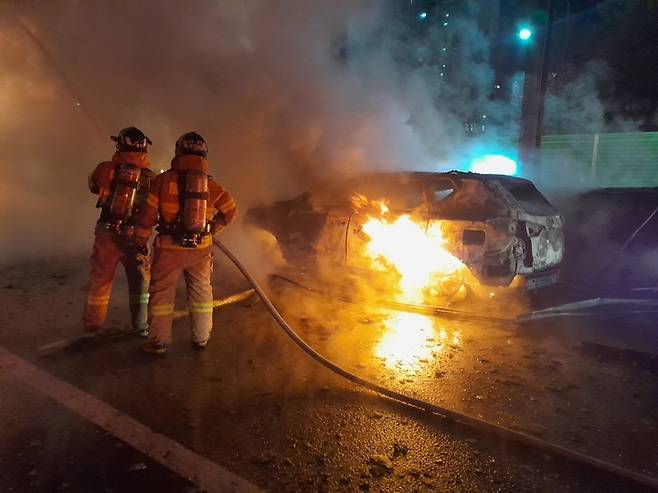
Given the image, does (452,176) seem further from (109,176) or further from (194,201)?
(109,176)

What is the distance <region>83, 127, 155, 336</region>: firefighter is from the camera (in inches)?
157

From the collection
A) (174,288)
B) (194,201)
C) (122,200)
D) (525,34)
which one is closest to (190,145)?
(194,201)

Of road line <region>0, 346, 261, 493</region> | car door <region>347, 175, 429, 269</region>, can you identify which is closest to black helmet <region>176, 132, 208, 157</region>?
road line <region>0, 346, 261, 493</region>

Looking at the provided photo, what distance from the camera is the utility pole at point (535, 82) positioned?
30.3 feet

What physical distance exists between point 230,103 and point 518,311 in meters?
5.30

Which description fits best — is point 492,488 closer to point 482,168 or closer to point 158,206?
point 158,206

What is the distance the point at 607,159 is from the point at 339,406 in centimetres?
1152

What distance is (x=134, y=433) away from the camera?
9.37 ft

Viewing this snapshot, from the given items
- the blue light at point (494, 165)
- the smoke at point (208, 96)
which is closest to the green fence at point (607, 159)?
the blue light at point (494, 165)

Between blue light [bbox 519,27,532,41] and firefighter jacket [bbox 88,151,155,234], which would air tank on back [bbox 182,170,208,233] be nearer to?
firefighter jacket [bbox 88,151,155,234]

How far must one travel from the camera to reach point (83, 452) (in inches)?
104

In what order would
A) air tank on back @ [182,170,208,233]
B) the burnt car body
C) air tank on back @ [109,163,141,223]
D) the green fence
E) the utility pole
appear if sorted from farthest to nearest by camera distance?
the green fence, the utility pole, the burnt car body, air tank on back @ [109,163,141,223], air tank on back @ [182,170,208,233]

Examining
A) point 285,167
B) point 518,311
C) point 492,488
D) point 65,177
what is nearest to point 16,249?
point 65,177

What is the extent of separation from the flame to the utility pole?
18.1 feet
